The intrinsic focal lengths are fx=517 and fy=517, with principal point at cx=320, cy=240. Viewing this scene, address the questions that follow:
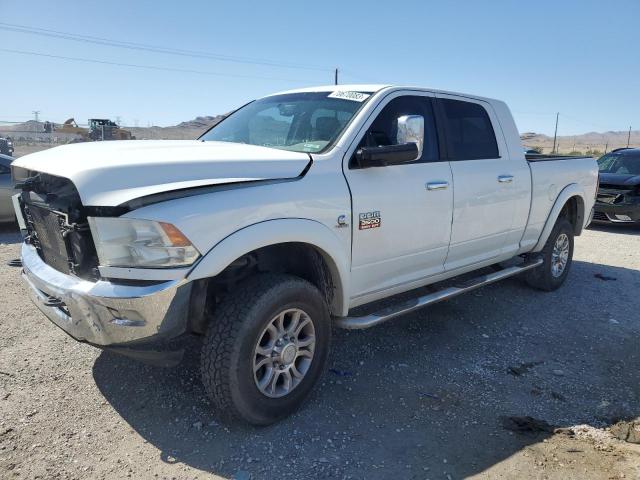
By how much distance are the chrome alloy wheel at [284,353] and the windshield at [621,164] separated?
10.2 metres

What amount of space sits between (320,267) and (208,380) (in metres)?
0.99

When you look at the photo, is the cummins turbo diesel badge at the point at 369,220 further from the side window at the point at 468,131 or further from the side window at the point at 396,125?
the side window at the point at 468,131

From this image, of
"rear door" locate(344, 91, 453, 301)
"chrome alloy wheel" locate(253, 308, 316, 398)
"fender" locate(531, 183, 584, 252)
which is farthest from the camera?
"fender" locate(531, 183, 584, 252)

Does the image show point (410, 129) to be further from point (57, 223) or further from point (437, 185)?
point (57, 223)

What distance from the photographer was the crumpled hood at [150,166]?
8.33 feet

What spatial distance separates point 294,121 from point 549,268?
3543 millimetres

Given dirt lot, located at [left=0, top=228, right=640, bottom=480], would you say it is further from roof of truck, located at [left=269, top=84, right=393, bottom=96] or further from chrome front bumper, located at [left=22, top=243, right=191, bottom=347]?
roof of truck, located at [left=269, top=84, right=393, bottom=96]

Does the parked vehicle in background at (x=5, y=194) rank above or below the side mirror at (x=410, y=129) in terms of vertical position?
below

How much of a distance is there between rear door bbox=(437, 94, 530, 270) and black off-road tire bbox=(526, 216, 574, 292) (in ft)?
3.53

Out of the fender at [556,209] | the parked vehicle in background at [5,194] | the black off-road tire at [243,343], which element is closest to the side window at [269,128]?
the black off-road tire at [243,343]

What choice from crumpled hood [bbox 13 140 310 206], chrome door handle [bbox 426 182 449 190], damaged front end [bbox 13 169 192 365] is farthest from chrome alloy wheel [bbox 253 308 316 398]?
chrome door handle [bbox 426 182 449 190]

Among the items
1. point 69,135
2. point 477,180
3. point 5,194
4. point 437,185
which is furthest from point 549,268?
point 69,135

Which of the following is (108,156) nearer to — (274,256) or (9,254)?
(274,256)

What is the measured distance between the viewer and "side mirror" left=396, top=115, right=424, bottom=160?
10.9ft
